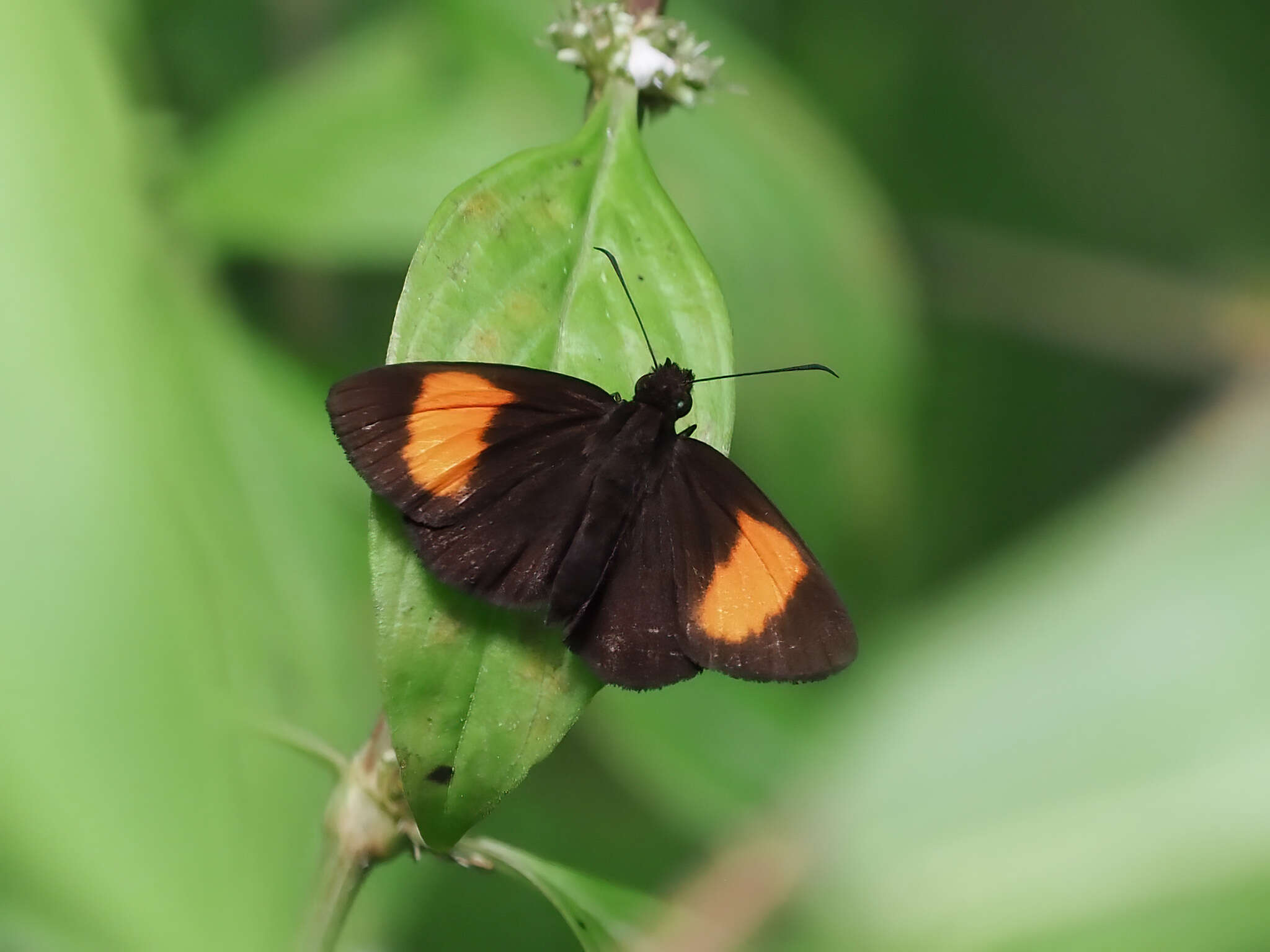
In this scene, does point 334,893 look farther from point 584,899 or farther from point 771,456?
point 771,456

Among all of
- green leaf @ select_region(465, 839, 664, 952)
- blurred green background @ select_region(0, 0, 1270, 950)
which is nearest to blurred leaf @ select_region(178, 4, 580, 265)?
blurred green background @ select_region(0, 0, 1270, 950)

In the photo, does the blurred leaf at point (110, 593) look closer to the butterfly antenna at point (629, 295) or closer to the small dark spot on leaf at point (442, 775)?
the small dark spot on leaf at point (442, 775)

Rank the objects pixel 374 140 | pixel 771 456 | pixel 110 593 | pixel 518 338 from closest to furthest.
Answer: pixel 110 593
pixel 518 338
pixel 374 140
pixel 771 456

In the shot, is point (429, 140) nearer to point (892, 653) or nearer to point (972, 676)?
point (892, 653)

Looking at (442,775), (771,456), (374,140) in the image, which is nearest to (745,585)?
(442,775)

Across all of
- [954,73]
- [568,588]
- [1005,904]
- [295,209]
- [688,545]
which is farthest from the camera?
[954,73]

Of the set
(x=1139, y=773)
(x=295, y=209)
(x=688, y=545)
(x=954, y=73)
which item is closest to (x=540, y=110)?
(x=295, y=209)
